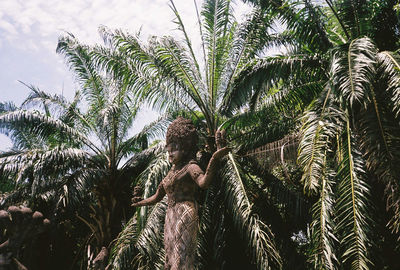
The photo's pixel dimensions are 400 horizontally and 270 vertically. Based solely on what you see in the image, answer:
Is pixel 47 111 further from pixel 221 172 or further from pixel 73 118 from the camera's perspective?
pixel 221 172

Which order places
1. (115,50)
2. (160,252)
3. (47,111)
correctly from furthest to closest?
(47,111), (115,50), (160,252)

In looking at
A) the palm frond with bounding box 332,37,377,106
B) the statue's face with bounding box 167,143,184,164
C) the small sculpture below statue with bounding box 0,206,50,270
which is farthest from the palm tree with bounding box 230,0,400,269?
the small sculpture below statue with bounding box 0,206,50,270

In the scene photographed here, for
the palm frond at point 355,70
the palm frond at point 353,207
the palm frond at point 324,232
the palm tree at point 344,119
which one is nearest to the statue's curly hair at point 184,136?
the palm tree at point 344,119

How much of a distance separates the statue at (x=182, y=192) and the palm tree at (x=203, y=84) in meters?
3.37

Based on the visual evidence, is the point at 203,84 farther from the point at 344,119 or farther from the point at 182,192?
the point at 182,192

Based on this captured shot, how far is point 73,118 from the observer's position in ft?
40.1

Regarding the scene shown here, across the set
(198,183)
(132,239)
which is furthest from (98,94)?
(198,183)

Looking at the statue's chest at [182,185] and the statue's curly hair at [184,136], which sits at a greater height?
the statue's curly hair at [184,136]

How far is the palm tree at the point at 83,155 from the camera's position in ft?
34.0

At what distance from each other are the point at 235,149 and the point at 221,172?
3.93 ft

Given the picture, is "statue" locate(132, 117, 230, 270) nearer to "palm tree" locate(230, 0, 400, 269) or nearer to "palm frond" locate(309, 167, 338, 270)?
"palm tree" locate(230, 0, 400, 269)

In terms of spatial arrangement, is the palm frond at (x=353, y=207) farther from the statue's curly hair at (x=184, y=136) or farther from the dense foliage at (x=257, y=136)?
the statue's curly hair at (x=184, y=136)

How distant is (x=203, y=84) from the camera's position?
9695 mm

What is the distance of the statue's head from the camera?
4.77 metres
